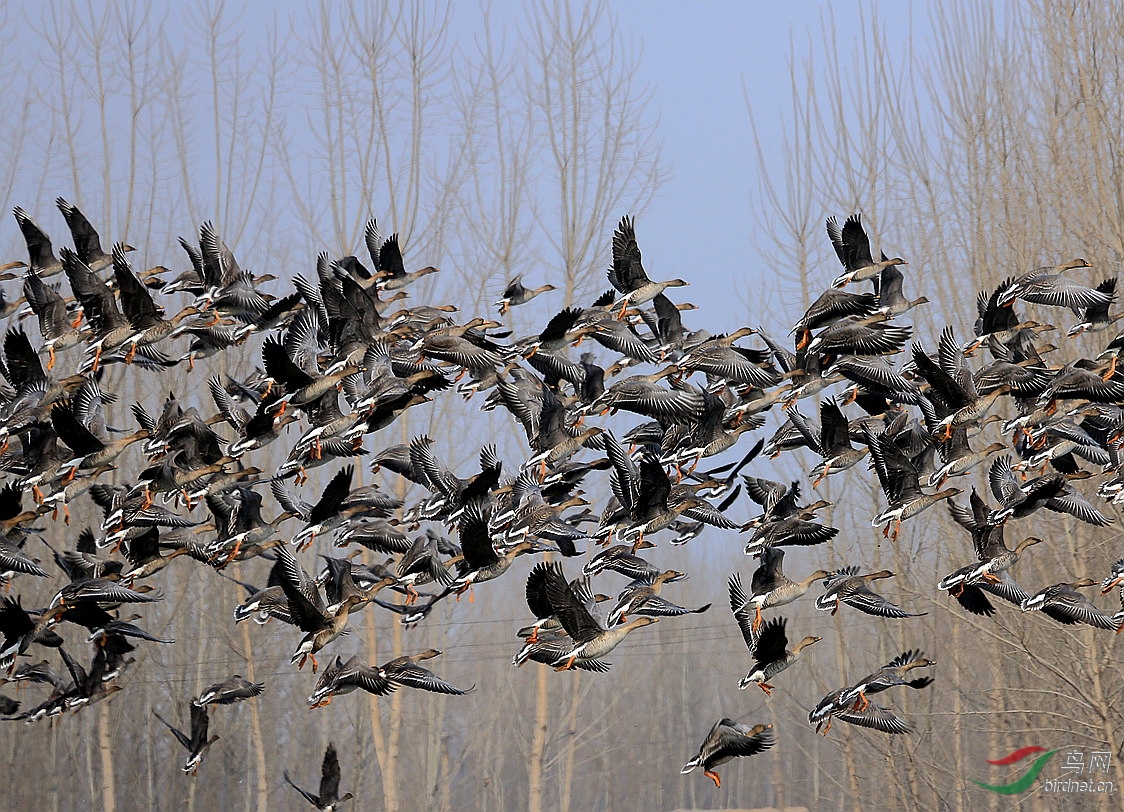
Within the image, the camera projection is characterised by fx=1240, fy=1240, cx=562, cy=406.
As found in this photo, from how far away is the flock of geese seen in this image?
708 centimetres

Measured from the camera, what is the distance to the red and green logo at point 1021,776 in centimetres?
1711

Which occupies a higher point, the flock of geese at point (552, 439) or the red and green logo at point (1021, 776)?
the flock of geese at point (552, 439)

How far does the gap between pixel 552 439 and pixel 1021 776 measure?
43.8 ft

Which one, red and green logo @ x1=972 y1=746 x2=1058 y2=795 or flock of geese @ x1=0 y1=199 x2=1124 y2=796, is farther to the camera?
red and green logo @ x1=972 y1=746 x2=1058 y2=795

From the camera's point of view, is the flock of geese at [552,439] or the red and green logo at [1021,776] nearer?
the flock of geese at [552,439]

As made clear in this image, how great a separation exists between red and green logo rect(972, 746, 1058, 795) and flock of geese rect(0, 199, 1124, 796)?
1000 centimetres

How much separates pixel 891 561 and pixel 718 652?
2951 centimetres

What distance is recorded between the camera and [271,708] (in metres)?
26.3

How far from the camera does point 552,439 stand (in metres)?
7.36

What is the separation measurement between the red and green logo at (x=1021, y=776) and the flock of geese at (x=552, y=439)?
32.8ft

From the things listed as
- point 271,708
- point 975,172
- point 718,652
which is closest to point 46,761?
point 271,708

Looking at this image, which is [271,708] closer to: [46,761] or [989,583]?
[46,761]

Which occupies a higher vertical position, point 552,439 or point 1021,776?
point 552,439

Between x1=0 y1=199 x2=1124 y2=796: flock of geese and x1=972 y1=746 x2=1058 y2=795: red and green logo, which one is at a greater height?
x1=0 y1=199 x2=1124 y2=796: flock of geese
